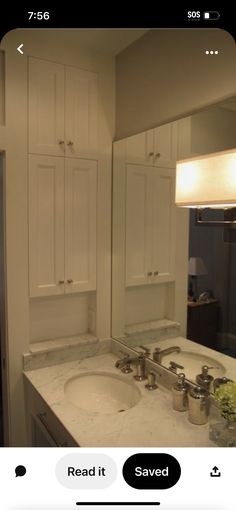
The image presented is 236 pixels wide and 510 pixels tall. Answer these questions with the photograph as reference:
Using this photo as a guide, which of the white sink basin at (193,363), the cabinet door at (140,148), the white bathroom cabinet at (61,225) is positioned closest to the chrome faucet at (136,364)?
the white sink basin at (193,363)

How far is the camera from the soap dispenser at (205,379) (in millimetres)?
1175

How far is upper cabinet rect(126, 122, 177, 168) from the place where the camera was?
1.33 m

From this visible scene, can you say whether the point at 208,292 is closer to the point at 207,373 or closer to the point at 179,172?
the point at 207,373

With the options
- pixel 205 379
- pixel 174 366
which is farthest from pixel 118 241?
pixel 205 379

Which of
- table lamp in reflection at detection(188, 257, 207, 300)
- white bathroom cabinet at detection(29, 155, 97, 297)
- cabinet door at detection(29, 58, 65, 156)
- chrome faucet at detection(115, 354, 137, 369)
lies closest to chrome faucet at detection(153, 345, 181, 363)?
chrome faucet at detection(115, 354, 137, 369)

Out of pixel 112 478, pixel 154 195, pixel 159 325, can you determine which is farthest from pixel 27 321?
pixel 112 478

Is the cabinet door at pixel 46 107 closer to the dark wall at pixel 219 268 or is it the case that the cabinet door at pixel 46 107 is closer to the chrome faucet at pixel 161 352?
the dark wall at pixel 219 268

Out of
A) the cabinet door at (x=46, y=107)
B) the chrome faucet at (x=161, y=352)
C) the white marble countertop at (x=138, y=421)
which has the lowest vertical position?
the white marble countertop at (x=138, y=421)

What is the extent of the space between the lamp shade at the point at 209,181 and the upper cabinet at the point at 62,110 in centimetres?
68

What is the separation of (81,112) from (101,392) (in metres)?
1.31

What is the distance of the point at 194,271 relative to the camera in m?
1.22

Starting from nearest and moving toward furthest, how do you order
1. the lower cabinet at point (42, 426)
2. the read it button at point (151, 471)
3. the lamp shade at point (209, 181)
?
the read it button at point (151, 471) < the lamp shade at point (209, 181) < the lower cabinet at point (42, 426)

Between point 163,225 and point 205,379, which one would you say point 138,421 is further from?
point 163,225
